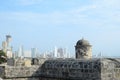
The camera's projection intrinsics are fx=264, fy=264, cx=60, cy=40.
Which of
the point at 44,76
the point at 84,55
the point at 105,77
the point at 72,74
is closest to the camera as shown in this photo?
the point at 105,77

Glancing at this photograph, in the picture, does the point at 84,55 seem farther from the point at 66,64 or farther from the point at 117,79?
the point at 117,79

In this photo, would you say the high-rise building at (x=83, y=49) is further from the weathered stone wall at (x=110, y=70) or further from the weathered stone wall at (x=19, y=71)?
the weathered stone wall at (x=110, y=70)

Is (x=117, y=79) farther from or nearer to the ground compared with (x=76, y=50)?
nearer to the ground

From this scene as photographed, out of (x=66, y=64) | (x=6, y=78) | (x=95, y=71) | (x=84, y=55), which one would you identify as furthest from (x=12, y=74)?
(x=84, y=55)

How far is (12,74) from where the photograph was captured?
1088cm

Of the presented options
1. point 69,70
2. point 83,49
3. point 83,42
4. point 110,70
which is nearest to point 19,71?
point 69,70

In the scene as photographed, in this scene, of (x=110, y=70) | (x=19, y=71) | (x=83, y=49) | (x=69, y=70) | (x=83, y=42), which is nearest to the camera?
(x=110, y=70)

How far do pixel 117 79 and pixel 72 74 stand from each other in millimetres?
1745

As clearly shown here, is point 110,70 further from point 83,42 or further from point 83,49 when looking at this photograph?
point 83,42

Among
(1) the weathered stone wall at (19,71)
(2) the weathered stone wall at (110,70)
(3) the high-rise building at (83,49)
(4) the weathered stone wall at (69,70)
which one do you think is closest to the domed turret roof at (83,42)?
(3) the high-rise building at (83,49)

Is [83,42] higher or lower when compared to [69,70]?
higher

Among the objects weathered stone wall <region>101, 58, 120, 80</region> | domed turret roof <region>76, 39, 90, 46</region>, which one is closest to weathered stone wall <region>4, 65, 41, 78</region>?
weathered stone wall <region>101, 58, 120, 80</region>

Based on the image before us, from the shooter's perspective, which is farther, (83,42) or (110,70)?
(83,42)

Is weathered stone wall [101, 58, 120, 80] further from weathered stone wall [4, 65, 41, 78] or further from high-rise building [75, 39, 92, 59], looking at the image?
high-rise building [75, 39, 92, 59]
